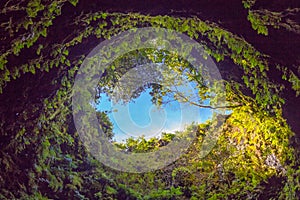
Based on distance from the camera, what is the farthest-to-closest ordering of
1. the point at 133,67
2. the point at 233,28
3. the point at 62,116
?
the point at 133,67 → the point at 62,116 → the point at 233,28

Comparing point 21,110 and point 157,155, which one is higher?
point 157,155

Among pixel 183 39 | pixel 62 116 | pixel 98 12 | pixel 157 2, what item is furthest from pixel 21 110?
pixel 183 39

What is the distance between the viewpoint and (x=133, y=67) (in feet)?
Answer: 18.7

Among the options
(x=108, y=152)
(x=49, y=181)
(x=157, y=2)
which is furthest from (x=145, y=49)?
(x=49, y=181)

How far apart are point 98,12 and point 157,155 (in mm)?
4029

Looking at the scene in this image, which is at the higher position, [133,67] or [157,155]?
[133,67]

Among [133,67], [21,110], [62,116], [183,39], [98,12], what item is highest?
[133,67]

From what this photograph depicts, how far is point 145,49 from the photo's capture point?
475 cm

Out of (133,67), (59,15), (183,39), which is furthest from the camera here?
(133,67)

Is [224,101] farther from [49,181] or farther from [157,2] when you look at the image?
[49,181]

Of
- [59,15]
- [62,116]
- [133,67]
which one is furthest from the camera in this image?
[133,67]

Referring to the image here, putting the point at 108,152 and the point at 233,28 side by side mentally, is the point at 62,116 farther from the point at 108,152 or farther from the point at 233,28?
the point at 233,28

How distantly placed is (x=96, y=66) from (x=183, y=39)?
1.35 m

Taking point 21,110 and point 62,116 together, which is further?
point 62,116
